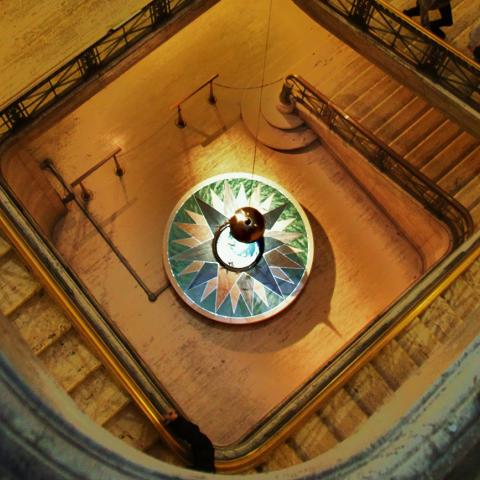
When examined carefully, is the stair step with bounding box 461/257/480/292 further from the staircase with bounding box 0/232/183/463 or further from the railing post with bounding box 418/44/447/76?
the staircase with bounding box 0/232/183/463

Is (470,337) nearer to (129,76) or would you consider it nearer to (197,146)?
(197,146)

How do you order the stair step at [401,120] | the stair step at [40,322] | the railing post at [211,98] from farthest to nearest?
the railing post at [211,98]
the stair step at [401,120]
the stair step at [40,322]

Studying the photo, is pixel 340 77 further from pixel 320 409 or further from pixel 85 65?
pixel 320 409

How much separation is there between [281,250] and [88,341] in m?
3.41

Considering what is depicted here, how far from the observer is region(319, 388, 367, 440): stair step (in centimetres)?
479

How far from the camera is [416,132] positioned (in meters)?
7.09

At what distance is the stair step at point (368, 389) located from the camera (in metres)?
4.85

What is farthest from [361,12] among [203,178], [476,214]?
[203,178]

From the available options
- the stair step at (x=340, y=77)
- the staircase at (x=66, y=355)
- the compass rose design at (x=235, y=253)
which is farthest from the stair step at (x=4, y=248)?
the stair step at (x=340, y=77)

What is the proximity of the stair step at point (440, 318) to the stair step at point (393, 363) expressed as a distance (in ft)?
1.06

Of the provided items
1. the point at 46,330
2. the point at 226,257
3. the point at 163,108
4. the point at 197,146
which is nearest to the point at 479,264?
the point at 226,257

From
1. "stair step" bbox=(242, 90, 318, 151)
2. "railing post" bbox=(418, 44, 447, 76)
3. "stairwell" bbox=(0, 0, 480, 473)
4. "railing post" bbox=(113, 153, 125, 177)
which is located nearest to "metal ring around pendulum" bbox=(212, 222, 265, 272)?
"stair step" bbox=(242, 90, 318, 151)

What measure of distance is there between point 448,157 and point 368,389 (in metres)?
3.21

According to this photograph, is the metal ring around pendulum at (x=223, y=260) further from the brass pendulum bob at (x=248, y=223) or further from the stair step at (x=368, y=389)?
the stair step at (x=368, y=389)
